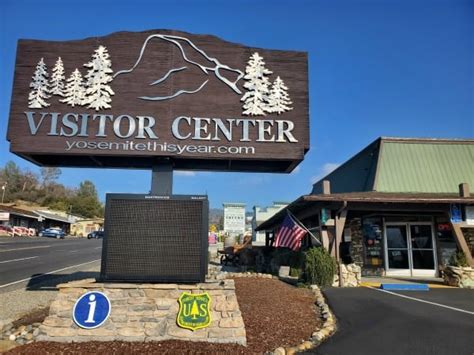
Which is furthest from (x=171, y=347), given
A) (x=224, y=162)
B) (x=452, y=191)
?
(x=452, y=191)

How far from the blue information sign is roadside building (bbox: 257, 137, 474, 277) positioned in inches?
299

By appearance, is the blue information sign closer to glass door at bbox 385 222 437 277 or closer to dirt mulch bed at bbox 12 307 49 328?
dirt mulch bed at bbox 12 307 49 328

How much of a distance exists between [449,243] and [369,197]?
16.1 ft

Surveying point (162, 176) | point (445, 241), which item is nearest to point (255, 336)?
point (162, 176)

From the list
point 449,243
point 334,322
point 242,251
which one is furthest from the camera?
point 242,251

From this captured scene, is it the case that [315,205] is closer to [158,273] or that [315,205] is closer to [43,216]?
[158,273]

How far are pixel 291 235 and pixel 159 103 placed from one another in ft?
20.9

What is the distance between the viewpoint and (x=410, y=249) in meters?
14.2

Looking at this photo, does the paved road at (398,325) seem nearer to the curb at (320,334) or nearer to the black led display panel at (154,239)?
the curb at (320,334)

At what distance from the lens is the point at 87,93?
23.9ft

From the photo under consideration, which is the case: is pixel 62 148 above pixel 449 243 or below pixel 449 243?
above

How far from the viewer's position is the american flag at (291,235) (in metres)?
11.3

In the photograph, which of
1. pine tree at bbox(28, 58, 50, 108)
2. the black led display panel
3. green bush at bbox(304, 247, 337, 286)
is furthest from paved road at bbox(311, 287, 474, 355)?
pine tree at bbox(28, 58, 50, 108)

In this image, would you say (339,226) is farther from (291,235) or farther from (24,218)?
(24,218)
